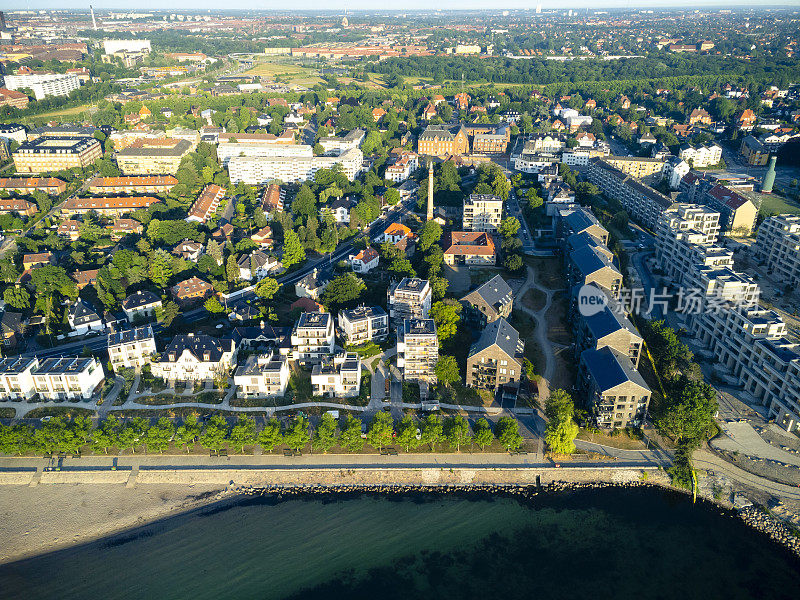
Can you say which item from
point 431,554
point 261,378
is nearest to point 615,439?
point 431,554

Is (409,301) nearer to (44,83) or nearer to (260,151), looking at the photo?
(260,151)

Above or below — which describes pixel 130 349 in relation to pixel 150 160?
below

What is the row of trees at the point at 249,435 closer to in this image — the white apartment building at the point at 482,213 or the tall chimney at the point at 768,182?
the white apartment building at the point at 482,213

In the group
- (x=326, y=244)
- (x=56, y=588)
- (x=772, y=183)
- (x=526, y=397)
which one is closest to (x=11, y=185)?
(x=326, y=244)

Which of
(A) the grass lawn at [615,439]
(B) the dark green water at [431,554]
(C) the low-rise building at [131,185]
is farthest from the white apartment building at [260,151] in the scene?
(B) the dark green water at [431,554]

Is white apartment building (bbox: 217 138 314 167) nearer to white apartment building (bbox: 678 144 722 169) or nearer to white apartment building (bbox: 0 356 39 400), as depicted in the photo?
white apartment building (bbox: 0 356 39 400)

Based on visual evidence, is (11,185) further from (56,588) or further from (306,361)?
(56,588)
